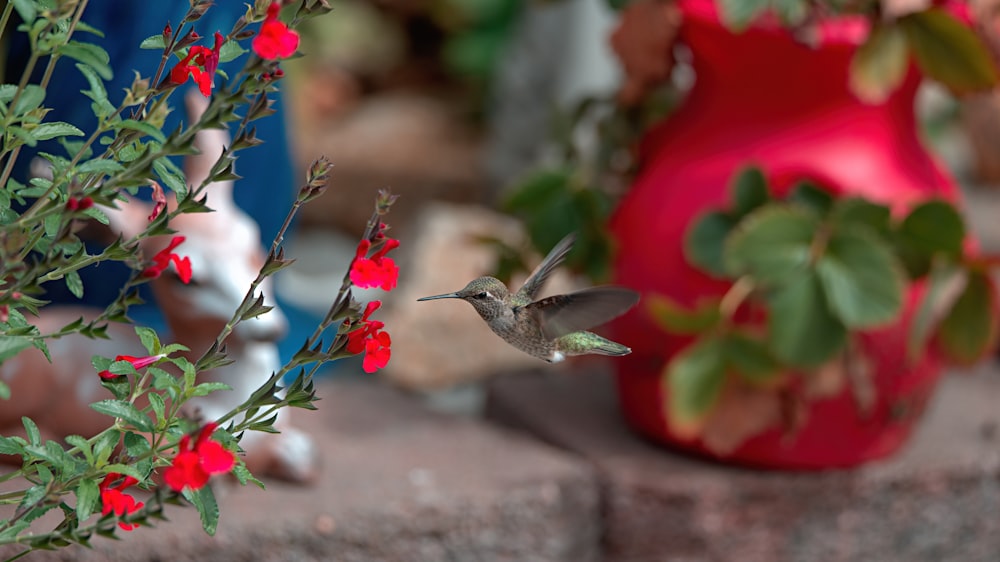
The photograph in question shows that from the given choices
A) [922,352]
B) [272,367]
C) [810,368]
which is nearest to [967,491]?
[922,352]

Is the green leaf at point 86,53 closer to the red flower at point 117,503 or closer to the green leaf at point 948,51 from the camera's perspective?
the red flower at point 117,503

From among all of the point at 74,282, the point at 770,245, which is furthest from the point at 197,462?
the point at 770,245

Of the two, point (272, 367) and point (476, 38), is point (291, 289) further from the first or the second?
point (272, 367)

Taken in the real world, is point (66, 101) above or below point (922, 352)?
above

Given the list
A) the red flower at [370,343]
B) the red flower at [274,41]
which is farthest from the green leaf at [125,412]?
the red flower at [274,41]

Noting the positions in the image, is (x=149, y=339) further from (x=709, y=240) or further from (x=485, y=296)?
(x=709, y=240)

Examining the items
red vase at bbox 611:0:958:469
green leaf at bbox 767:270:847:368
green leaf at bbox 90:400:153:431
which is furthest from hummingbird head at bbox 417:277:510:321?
red vase at bbox 611:0:958:469
